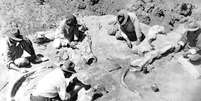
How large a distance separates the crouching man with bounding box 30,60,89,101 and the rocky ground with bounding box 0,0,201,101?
0.92m

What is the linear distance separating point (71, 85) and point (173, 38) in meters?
3.72

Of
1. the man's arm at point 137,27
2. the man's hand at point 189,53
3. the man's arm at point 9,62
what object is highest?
the man's arm at point 137,27

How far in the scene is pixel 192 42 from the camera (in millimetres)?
10383

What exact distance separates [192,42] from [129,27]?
1.91 meters

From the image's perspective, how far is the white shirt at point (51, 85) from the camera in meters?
8.42

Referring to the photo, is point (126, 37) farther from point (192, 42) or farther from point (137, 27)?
point (192, 42)

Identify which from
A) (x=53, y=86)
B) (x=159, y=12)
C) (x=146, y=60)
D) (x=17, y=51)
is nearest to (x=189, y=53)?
(x=146, y=60)

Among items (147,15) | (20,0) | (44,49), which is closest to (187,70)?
(147,15)

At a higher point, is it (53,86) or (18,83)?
(53,86)

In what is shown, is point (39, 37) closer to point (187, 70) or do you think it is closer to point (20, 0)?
point (20, 0)

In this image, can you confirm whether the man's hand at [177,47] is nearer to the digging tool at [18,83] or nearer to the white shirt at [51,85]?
the white shirt at [51,85]

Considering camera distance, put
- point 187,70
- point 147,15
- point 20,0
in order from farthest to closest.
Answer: point 20,0 → point 147,15 → point 187,70

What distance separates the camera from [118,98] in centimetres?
939

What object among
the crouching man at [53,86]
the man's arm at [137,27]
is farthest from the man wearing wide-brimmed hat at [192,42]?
the crouching man at [53,86]
